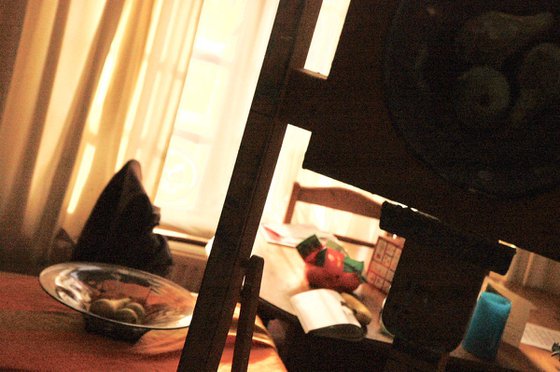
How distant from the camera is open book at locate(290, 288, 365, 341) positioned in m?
1.69

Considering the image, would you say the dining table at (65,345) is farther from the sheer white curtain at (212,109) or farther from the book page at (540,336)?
the sheer white curtain at (212,109)

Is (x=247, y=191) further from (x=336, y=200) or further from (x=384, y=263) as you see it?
(x=336, y=200)

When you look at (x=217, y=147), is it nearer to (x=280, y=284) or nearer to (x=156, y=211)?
(x=156, y=211)

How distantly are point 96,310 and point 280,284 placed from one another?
1.84 ft

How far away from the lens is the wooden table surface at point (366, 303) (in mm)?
1816

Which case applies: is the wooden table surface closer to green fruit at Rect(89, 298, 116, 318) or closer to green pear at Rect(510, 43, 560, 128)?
green fruit at Rect(89, 298, 116, 318)

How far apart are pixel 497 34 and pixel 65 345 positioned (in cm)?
109

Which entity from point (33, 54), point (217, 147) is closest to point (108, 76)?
point (33, 54)

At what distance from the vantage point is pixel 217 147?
2.58 m

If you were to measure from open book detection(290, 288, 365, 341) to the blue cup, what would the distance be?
31 cm

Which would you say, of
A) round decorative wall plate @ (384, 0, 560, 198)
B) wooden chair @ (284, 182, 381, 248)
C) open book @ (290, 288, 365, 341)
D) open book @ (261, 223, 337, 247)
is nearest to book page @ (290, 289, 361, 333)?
open book @ (290, 288, 365, 341)

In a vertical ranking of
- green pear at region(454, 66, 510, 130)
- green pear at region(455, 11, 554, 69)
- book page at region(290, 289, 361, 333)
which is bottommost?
book page at region(290, 289, 361, 333)

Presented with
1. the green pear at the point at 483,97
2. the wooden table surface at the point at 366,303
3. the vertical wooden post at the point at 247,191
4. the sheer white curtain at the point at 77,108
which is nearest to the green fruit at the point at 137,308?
the wooden table surface at the point at 366,303

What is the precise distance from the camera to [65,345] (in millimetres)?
1494
